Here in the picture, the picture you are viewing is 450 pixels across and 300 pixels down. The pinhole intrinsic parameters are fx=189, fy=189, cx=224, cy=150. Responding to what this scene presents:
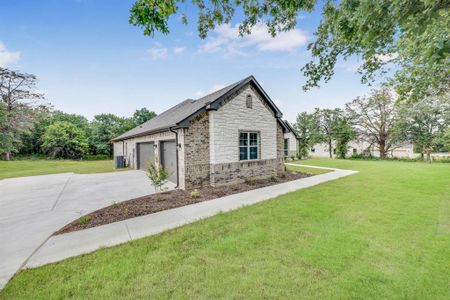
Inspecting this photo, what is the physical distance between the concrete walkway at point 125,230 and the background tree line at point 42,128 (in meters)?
29.0

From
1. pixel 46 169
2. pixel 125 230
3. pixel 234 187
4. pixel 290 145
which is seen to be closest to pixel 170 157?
pixel 234 187

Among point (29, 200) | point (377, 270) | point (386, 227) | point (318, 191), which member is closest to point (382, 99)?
point (318, 191)

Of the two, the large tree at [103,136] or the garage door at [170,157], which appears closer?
the garage door at [170,157]

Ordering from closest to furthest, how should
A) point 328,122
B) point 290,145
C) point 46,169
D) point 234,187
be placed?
point 234,187 < point 46,169 < point 290,145 < point 328,122

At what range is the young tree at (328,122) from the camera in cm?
3600

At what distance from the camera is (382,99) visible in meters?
28.6

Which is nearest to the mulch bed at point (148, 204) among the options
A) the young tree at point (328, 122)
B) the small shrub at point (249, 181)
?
the small shrub at point (249, 181)

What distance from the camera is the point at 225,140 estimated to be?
31.3 feet

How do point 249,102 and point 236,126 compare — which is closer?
point 236,126

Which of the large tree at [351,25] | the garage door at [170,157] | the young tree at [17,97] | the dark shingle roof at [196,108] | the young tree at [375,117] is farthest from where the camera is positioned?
the young tree at [375,117]

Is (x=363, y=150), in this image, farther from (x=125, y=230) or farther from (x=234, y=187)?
(x=125, y=230)

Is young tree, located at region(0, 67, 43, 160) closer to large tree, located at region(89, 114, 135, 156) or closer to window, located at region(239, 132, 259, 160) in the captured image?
large tree, located at region(89, 114, 135, 156)

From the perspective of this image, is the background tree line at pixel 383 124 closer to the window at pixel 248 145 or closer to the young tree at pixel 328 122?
the young tree at pixel 328 122

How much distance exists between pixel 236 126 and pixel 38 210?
27.7ft
